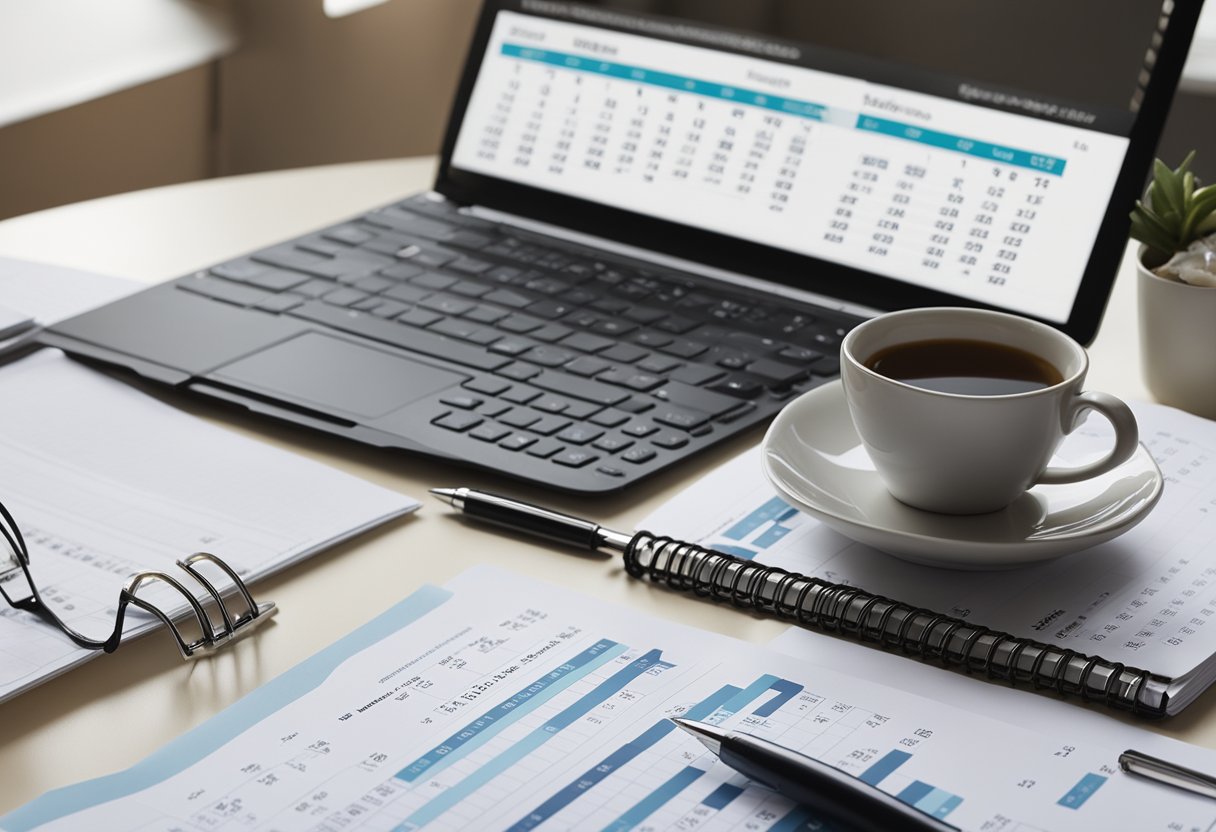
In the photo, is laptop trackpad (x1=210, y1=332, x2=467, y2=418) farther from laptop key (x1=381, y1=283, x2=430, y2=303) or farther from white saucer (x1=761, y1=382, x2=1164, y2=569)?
white saucer (x1=761, y1=382, x2=1164, y2=569)

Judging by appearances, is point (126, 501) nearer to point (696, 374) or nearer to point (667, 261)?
point (696, 374)

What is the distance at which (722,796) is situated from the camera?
542 mm

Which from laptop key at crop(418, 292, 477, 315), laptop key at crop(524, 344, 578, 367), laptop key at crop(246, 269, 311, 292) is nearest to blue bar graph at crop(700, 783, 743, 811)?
laptop key at crop(524, 344, 578, 367)

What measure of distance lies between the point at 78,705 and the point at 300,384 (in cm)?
33

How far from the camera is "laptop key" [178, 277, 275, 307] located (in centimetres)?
104

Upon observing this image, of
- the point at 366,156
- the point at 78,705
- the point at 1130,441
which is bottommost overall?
the point at 366,156

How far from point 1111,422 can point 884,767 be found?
0.24 metres

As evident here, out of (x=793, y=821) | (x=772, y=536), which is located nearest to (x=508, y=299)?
(x=772, y=536)

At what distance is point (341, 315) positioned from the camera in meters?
1.01

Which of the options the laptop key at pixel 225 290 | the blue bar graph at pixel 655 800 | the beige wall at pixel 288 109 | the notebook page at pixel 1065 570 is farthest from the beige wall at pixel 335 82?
the blue bar graph at pixel 655 800

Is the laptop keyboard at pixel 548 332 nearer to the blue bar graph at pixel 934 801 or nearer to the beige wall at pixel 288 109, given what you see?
the blue bar graph at pixel 934 801

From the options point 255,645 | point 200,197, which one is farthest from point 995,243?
point 200,197

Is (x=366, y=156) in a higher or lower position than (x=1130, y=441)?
lower

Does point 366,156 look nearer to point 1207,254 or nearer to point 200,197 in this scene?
point 200,197
